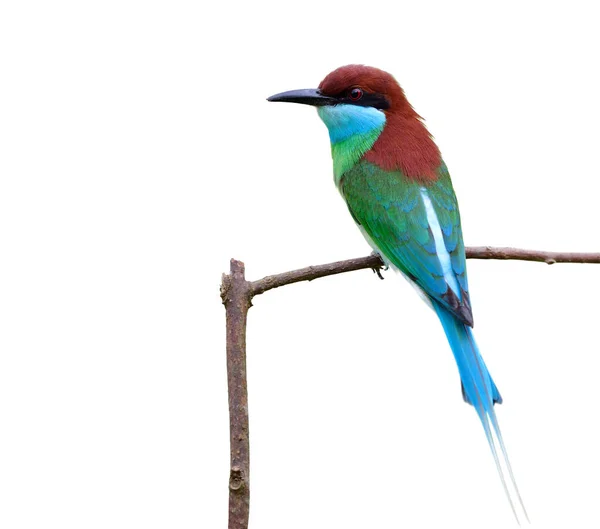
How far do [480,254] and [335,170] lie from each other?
0.95 m

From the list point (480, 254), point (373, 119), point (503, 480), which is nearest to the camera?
point (503, 480)

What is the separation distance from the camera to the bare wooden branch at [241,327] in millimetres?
3504

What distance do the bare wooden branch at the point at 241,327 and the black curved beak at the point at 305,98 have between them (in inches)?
37.8

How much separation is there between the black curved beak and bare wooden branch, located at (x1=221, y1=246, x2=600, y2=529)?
0.96m

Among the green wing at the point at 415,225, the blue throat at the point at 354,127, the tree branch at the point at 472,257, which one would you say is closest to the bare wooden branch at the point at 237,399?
the tree branch at the point at 472,257

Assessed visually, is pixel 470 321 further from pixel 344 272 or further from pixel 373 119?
pixel 373 119

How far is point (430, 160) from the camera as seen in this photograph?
4461mm

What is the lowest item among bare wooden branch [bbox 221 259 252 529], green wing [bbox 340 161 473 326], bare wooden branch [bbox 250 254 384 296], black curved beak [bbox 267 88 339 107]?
bare wooden branch [bbox 221 259 252 529]

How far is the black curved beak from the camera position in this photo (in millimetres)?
4570

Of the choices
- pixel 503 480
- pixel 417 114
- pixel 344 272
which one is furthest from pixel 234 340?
pixel 417 114

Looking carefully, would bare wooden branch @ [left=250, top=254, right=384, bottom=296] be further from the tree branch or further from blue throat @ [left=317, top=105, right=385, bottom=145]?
blue throat @ [left=317, top=105, right=385, bottom=145]

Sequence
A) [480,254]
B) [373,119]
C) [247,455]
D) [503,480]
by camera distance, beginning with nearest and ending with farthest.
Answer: [247,455] < [503,480] < [480,254] < [373,119]

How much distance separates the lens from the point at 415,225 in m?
4.27

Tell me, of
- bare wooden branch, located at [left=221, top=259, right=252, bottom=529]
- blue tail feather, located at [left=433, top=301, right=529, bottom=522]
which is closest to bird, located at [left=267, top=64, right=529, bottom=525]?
blue tail feather, located at [left=433, top=301, right=529, bottom=522]
